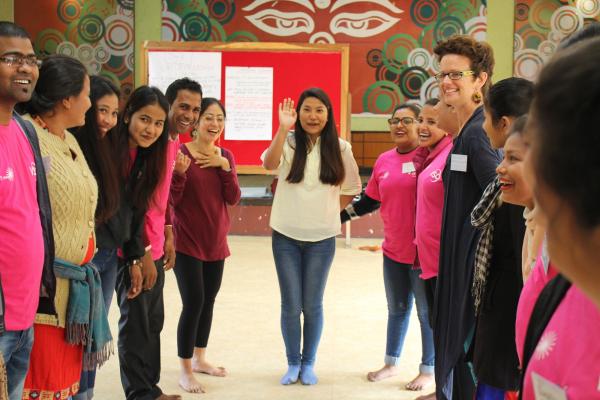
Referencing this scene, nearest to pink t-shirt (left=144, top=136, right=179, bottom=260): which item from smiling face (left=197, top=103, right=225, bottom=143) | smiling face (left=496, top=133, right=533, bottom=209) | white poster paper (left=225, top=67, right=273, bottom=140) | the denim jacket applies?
smiling face (left=197, top=103, right=225, bottom=143)

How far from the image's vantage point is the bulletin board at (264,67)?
7676 millimetres

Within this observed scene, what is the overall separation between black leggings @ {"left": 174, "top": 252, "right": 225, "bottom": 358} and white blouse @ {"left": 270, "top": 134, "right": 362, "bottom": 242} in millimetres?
409

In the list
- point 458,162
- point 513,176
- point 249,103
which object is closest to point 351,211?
point 458,162

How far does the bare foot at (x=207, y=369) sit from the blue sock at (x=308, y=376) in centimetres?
42

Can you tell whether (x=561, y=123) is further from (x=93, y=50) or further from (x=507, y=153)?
(x=93, y=50)

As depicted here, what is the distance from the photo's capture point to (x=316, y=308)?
12.6 ft

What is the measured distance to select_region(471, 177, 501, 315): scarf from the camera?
2.16m

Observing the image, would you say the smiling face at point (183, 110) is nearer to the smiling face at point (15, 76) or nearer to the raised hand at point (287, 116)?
the raised hand at point (287, 116)

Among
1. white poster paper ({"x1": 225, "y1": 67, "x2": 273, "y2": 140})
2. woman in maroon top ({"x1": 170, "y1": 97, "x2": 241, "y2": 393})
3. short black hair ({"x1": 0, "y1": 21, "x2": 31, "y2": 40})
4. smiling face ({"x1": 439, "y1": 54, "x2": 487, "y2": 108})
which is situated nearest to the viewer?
short black hair ({"x1": 0, "y1": 21, "x2": 31, "y2": 40})

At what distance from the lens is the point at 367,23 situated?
30.0ft

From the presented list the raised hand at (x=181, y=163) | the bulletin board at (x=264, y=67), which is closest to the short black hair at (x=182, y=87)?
the raised hand at (x=181, y=163)

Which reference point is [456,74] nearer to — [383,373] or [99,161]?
A: [99,161]

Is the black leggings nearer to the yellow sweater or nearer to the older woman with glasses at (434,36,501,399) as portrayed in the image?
the yellow sweater

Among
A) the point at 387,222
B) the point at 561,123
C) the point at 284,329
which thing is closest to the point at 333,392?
the point at 284,329
